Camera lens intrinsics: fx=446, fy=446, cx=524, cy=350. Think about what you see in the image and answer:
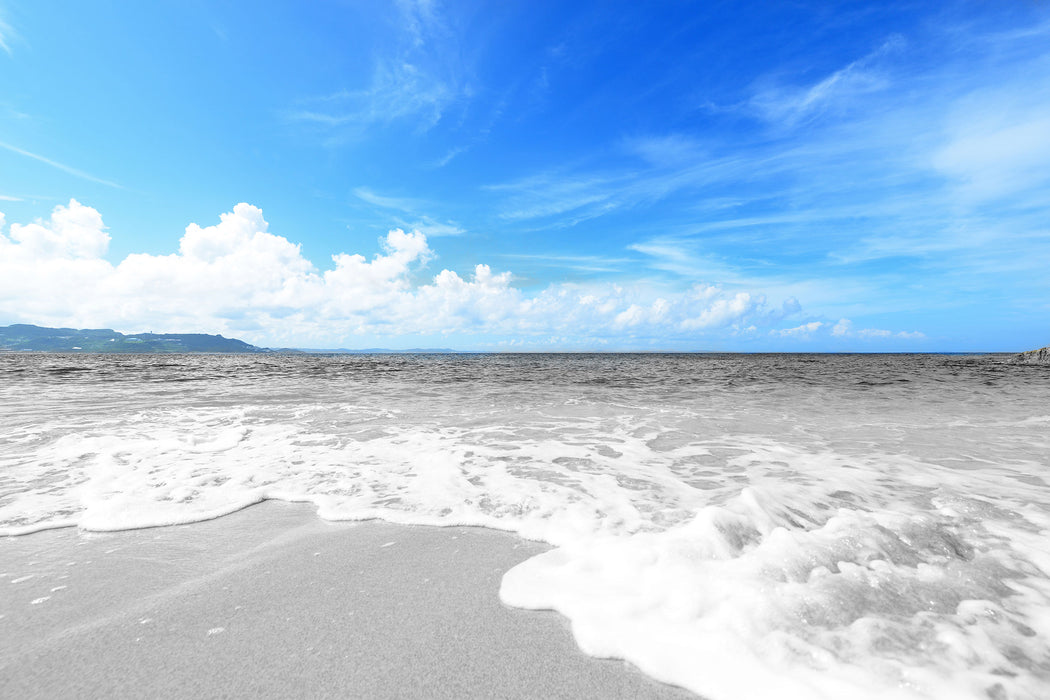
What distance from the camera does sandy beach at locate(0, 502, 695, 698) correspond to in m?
2.14

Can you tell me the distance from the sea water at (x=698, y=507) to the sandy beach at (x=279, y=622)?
→ 0.90 feet

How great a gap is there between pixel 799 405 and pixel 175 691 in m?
14.5

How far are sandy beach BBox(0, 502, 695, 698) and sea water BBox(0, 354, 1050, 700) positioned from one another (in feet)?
0.90

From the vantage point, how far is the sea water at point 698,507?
2.34 m

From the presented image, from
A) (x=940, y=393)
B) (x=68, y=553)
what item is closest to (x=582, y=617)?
(x=68, y=553)

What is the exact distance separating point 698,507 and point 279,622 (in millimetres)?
3771

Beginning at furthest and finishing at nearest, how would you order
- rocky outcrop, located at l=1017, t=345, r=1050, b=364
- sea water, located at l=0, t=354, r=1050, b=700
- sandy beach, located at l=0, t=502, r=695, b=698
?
rocky outcrop, located at l=1017, t=345, r=1050, b=364
sea water, located at l=0, t=354, r=1050, b=700
sandy beach, located at l=0, t=502, r=695, b=698

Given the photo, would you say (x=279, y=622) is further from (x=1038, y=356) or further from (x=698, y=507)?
(x=1038, y=356)

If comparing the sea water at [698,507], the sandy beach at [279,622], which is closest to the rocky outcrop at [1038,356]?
the sea water at [698,507]

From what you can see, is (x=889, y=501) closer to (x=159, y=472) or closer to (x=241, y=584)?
(x=241, y=584)

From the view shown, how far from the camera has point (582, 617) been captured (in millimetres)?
2660

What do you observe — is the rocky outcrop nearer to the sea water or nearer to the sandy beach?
the sea water

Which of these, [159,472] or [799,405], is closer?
[159,472]

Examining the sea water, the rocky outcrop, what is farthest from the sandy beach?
the rocky outcrop
